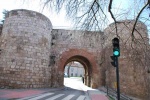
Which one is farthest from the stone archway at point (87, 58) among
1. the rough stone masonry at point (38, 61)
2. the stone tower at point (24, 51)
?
the stone tower at point (24, 51)

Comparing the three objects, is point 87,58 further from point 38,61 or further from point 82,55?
point 38,61

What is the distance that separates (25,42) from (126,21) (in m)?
9.14

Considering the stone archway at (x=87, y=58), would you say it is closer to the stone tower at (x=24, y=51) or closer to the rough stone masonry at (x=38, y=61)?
the rough stone masonry at (x=38, y=61)

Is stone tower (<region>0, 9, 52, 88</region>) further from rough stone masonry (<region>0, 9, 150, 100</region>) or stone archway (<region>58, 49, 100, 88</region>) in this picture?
stone archway (<region>58, 49, 100, 88</region>)

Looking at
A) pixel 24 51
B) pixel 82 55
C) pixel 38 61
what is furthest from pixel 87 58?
pixel 24 51

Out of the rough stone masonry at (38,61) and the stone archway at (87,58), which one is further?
the stone archway at (87,58)

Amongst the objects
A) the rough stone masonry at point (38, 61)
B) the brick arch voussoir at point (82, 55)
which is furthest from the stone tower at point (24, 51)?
the brick arch voussoir at point (82, 55)

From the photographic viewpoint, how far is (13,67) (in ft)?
43.4

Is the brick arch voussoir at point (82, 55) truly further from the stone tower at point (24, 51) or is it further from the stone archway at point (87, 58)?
the stone tower at point (24, 51)

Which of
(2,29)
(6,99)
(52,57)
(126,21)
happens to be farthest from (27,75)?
(126,21)

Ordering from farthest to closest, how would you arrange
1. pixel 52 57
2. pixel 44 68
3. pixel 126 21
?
pixel 52 57 → pixel 44 68 → pixel 126 21

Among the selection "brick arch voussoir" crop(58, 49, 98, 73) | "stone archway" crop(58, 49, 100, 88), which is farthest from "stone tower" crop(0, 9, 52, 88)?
"brick arch voussoir" crop(58, 49, 98, 73)

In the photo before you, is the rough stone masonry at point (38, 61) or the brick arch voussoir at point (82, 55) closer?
the rough stone masonry at point (38, 61)

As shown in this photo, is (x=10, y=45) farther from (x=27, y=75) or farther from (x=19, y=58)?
(x=27, y=75)
